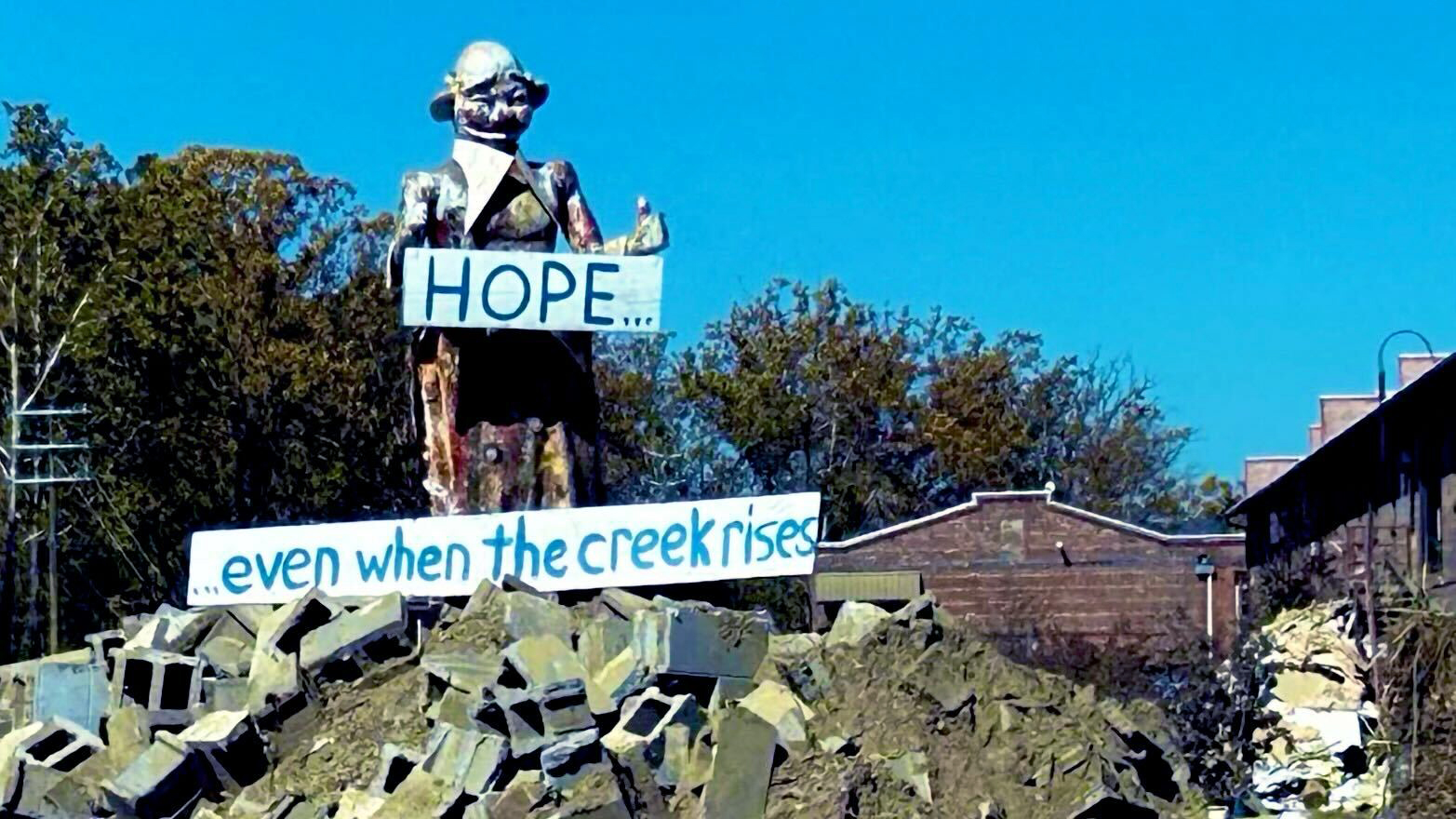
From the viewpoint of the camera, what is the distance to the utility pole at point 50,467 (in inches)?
1139

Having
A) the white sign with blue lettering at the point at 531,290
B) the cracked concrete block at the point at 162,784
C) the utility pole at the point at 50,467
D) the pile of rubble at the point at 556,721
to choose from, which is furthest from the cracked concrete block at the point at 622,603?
the utility pole at the point at 50,467

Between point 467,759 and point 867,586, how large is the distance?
4.19 m

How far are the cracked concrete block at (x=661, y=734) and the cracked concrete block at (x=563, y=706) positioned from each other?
0.14 m

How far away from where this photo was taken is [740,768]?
360 inches

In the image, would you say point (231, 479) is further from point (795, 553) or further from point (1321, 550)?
point (795, 553)

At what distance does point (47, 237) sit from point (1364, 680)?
70.6 feet

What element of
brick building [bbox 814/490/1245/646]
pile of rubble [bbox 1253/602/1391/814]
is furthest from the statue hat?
brick building [bbox 814/490/1245/646]

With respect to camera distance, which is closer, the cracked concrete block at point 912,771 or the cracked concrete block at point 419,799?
the cracked concrete block at point 419,799

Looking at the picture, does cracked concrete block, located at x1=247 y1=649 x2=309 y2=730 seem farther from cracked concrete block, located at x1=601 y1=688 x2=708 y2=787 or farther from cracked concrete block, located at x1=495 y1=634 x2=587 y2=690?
cracked concrete block, located at x1=601 y1=688 x2=708 y2=787

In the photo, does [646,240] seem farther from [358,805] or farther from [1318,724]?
[1318,724]

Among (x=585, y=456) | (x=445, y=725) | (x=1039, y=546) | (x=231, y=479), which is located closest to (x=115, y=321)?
(x=231, y=479)

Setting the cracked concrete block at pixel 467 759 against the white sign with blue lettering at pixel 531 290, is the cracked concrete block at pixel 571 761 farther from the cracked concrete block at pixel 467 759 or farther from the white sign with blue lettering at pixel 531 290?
the white sign with blue lettering at pixel 531 290

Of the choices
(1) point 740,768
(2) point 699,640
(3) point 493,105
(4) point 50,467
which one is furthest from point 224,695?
(4) point 50,467

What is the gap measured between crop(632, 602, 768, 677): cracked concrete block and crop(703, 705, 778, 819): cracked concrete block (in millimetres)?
689
